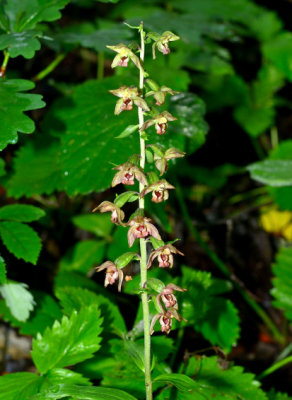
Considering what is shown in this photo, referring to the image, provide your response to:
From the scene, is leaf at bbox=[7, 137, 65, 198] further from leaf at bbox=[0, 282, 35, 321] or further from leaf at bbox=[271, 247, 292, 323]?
leaf at bbox=[271, 247, 292, 323]

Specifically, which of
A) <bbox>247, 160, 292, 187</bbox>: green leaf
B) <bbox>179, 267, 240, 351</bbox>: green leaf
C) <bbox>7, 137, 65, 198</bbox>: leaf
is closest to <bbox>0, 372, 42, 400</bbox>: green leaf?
<bbox>179, 267, 240, 351</bbox>: green leaf

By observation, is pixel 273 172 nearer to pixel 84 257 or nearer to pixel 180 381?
pixel 84 257

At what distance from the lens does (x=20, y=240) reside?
2070 millimetres

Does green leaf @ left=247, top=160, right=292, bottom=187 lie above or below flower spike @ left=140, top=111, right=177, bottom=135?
below

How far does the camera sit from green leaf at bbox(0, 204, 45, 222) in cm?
215

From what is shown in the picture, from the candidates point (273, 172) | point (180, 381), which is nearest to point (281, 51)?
point (273, 172)

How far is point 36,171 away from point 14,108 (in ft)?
3.44

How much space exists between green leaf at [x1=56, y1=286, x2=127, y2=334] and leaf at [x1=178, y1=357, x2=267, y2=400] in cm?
36

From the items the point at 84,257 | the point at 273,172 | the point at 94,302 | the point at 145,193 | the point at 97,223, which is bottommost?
the point at 84,257

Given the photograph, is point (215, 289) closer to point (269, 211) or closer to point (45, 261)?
point (45, 261)

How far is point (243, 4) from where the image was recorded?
4492 millimetres

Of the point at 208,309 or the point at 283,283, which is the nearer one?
the point at 208,309

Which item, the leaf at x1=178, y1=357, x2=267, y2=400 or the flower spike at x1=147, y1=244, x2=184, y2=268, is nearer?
the flower spike at x1=147, y1=244, x2=184, y2=268

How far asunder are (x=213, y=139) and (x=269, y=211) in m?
1.11
